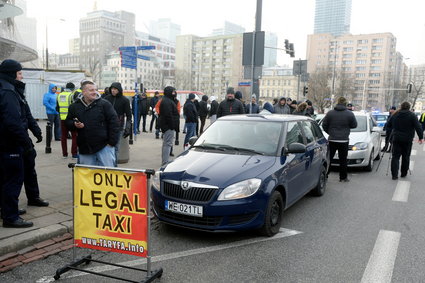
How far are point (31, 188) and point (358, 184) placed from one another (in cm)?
673

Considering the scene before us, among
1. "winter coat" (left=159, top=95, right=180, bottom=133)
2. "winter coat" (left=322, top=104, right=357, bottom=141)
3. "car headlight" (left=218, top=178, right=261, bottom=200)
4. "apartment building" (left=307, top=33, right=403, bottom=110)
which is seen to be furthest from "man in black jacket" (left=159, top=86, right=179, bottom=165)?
"apartment building" (left=307, top=33, right=403, bottom=110)

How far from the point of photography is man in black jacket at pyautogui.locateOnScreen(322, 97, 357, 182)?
8281 mm

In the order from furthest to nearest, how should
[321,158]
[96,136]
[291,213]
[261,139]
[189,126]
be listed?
[189,126], [321,158], [291,213], [261,139], [96,136]

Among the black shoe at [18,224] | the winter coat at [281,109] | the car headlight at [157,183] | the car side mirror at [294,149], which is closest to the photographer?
the black shoe at [18,224]

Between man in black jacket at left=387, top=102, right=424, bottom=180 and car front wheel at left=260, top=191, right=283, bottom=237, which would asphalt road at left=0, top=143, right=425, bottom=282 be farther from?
man in black jacket at left=387, top=102, right=424, bottom=180

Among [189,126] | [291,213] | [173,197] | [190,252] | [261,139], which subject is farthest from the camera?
[189,126]

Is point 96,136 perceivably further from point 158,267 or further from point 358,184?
point 358,184

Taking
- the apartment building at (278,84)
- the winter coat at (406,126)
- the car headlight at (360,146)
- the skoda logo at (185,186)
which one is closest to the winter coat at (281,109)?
the car headlight at (360,146)

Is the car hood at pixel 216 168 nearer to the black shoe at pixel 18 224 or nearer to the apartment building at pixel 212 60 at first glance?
the black shoe at pixel 18 224

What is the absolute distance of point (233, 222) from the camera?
14.7 ft

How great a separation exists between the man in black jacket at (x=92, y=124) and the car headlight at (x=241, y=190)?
191 cm

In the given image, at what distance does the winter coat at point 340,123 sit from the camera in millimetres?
8281

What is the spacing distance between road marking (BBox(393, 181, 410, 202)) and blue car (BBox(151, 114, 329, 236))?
87.5 inches

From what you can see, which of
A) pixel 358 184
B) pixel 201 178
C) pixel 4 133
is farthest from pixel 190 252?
pixel 358 184
